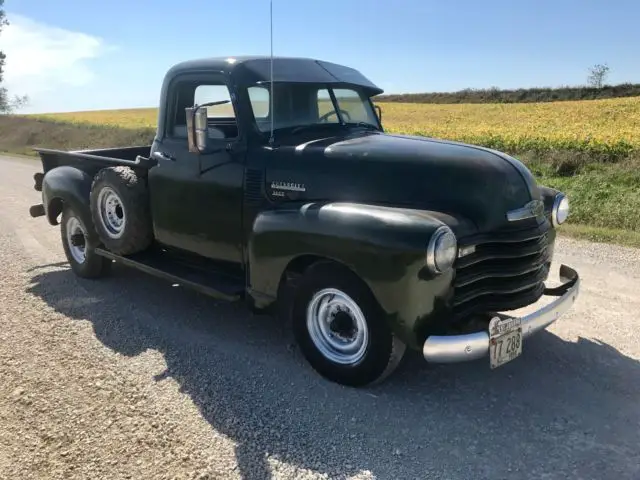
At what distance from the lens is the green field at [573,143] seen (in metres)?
8.98

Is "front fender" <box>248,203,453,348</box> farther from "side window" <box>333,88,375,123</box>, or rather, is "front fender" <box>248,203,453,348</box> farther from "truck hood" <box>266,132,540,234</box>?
"side window" <box>333,88,375,123</box>

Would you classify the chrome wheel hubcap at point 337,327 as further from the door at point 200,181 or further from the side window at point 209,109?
the side window at point 209,109

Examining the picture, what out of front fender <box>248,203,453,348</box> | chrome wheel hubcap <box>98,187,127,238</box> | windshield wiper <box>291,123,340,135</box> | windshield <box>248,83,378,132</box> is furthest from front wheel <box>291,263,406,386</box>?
chrome wheel hubcap <box>98,187,127,238</box>

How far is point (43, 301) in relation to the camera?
18.5 ft

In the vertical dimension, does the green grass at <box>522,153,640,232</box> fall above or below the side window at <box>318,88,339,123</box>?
below

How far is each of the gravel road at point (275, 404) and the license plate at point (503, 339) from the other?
354mm

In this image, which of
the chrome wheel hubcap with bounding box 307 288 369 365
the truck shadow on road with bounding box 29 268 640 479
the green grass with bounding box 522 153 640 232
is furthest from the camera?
the green grass with bounding box 522 153 640 232

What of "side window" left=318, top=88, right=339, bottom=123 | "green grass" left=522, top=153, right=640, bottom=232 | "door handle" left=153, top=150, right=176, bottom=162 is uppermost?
"side window" left=318, top=88, right=339, bottom=123

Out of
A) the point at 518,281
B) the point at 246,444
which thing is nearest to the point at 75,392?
the point at 246,444

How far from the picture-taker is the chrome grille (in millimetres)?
3535

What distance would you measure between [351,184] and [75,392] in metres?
2.29

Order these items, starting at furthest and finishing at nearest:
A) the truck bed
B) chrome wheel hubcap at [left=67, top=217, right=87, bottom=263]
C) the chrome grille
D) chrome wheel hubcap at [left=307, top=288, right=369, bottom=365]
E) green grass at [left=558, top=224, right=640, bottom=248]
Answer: green grass at [left=558, top=224, right=640, bottom=248], chrome wheel hubcap at [left=67, top=217, right=87, bottom=263], the truck bed, chrome wheel hubcap at [left=307, top=288, right=369, bottom=365], the chrome grille

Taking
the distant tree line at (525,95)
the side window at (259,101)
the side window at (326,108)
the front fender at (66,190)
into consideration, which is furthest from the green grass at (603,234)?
the distant tree line at (525,95)

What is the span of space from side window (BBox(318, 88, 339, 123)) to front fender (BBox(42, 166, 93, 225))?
8.63 feet
